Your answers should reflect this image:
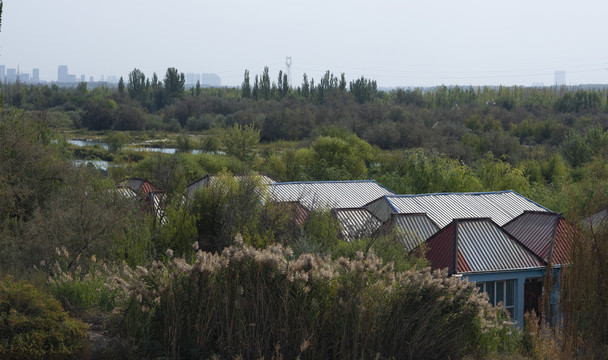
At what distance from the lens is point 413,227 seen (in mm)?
21062

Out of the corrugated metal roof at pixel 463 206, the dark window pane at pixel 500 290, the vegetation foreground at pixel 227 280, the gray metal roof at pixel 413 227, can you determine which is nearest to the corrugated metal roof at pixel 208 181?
the vegetation foreground at pixel 227 280

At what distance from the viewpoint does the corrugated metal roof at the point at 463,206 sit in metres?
23.5

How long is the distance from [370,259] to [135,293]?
2.50m

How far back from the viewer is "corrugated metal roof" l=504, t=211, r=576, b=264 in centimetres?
1872

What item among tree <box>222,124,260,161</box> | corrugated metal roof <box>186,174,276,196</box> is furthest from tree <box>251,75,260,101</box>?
corrugated metal roof <box>186,174,276,196</box>

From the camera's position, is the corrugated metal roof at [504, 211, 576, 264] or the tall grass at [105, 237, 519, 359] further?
the corrugated metal roof at [504, 211, 576, 264]

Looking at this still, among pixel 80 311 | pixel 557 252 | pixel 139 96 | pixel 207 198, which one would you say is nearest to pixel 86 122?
pixel 139 96

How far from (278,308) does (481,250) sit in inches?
495

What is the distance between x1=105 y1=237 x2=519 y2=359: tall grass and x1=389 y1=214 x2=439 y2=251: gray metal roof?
11.8 metres

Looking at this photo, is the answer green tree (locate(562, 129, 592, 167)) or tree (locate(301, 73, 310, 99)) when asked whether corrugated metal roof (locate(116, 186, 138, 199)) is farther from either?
tree (locate(301, 73, 310, 99))

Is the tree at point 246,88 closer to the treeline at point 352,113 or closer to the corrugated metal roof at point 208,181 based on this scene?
the treeline at point 352,113

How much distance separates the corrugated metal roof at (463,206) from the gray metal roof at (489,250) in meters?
3.48

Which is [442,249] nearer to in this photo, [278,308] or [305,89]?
[278,308]

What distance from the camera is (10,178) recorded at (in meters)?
16.2
